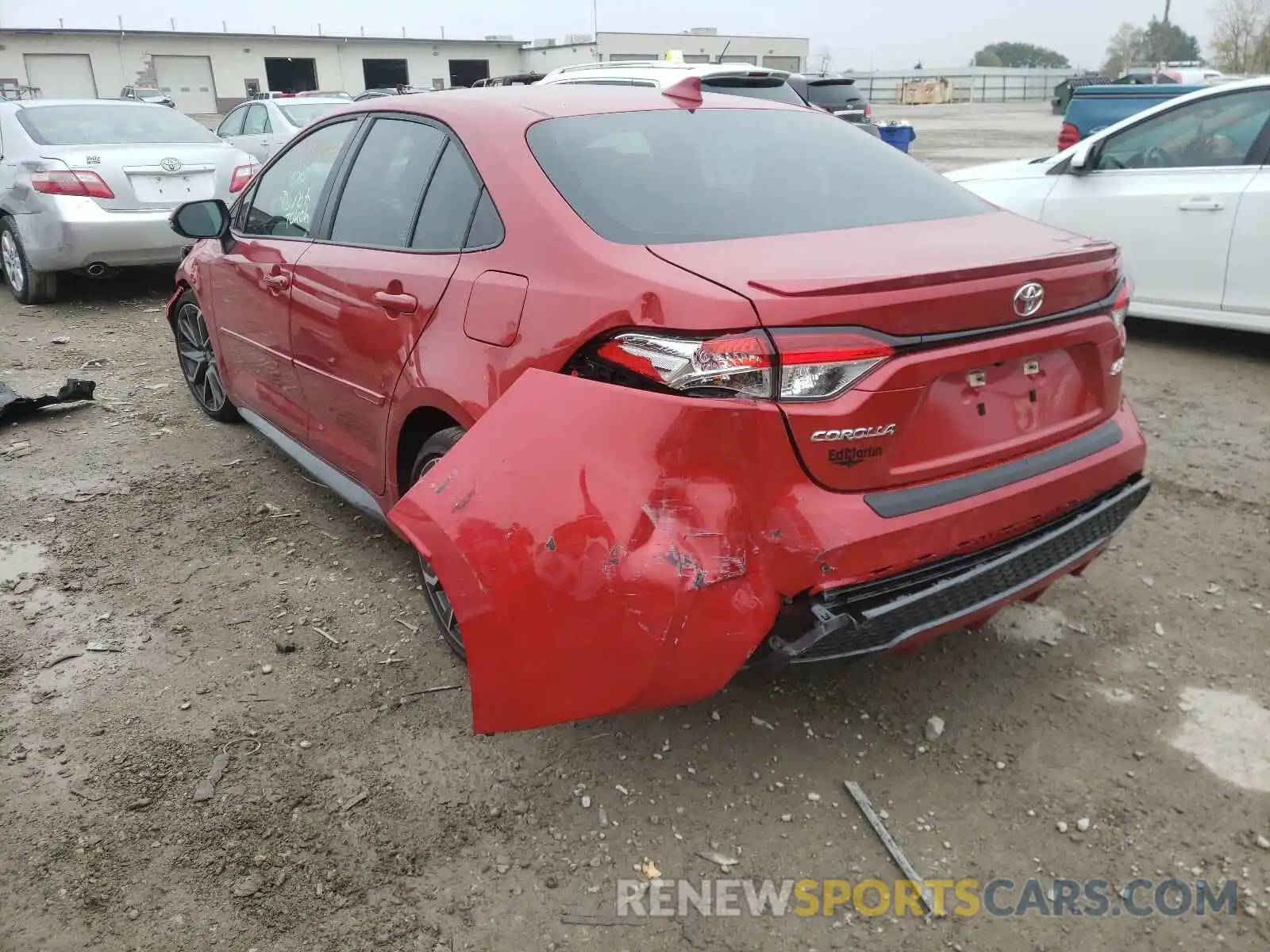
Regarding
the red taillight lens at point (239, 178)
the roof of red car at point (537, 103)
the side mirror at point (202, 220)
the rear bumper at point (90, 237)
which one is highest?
the roof of red car at point (537, 103)

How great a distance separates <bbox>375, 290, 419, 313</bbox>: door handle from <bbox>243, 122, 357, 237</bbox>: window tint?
2.52ft

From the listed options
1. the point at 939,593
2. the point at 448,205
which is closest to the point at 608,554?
the point at 939,593

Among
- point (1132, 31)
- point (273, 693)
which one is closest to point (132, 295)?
point (273, 693)

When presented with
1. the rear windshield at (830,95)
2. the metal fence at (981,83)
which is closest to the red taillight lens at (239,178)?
the rear windshield at (830,95)

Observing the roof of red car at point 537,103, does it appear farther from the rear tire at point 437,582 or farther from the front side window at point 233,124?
the front side window at point 233,124

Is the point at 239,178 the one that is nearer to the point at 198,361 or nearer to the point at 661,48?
the point at 198,361

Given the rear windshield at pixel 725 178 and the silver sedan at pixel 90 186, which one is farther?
the silver sedan at pixel 90 186

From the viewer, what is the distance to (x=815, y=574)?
2.04 meters

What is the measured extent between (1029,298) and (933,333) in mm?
313

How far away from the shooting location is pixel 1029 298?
88.4 inches

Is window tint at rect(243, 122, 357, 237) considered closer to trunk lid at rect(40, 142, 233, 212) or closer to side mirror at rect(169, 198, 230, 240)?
side mirror at rect(169, 198, 230, 240)

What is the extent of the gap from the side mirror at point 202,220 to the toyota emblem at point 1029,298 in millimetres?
3316

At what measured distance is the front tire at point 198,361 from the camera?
4.94m

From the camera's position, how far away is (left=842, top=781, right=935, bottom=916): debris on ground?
2.15 metres
